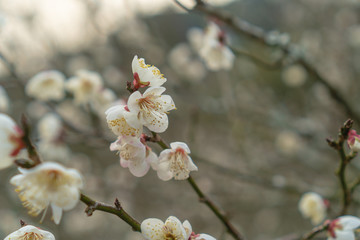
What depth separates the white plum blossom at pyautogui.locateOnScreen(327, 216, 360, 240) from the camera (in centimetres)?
95

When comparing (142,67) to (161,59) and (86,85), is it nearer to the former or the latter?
(86,85)

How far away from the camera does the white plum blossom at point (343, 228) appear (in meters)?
0.95

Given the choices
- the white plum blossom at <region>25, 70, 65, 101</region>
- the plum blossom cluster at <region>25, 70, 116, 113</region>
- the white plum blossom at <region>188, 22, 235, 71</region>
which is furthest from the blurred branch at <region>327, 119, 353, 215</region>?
the white plum blossom at <region>25, 70, 65, 101</region>

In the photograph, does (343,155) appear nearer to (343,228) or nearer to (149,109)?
(343,228)

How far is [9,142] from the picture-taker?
2.49 feet

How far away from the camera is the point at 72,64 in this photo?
198 inches

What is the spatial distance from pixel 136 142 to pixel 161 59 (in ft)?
11.9

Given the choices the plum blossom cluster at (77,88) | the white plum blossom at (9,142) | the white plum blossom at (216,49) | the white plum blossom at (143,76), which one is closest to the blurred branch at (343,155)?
the white plum blossom at (143,76)

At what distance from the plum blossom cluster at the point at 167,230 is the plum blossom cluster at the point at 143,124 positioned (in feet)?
0.48

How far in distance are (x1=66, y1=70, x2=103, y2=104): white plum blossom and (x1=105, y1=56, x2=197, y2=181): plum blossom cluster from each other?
1187 millimetres

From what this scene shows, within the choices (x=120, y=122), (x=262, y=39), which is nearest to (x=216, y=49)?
(x=262, y=39)

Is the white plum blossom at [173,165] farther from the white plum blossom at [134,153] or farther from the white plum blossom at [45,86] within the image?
the white plum blossom at [45,86]

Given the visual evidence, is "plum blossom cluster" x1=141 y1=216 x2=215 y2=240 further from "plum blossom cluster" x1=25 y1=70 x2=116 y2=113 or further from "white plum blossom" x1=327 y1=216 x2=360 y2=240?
"plum blossom cluster" x1=25 y1=70 x2=116 y2=113

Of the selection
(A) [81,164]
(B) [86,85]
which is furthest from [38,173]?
(A) [81,164]
